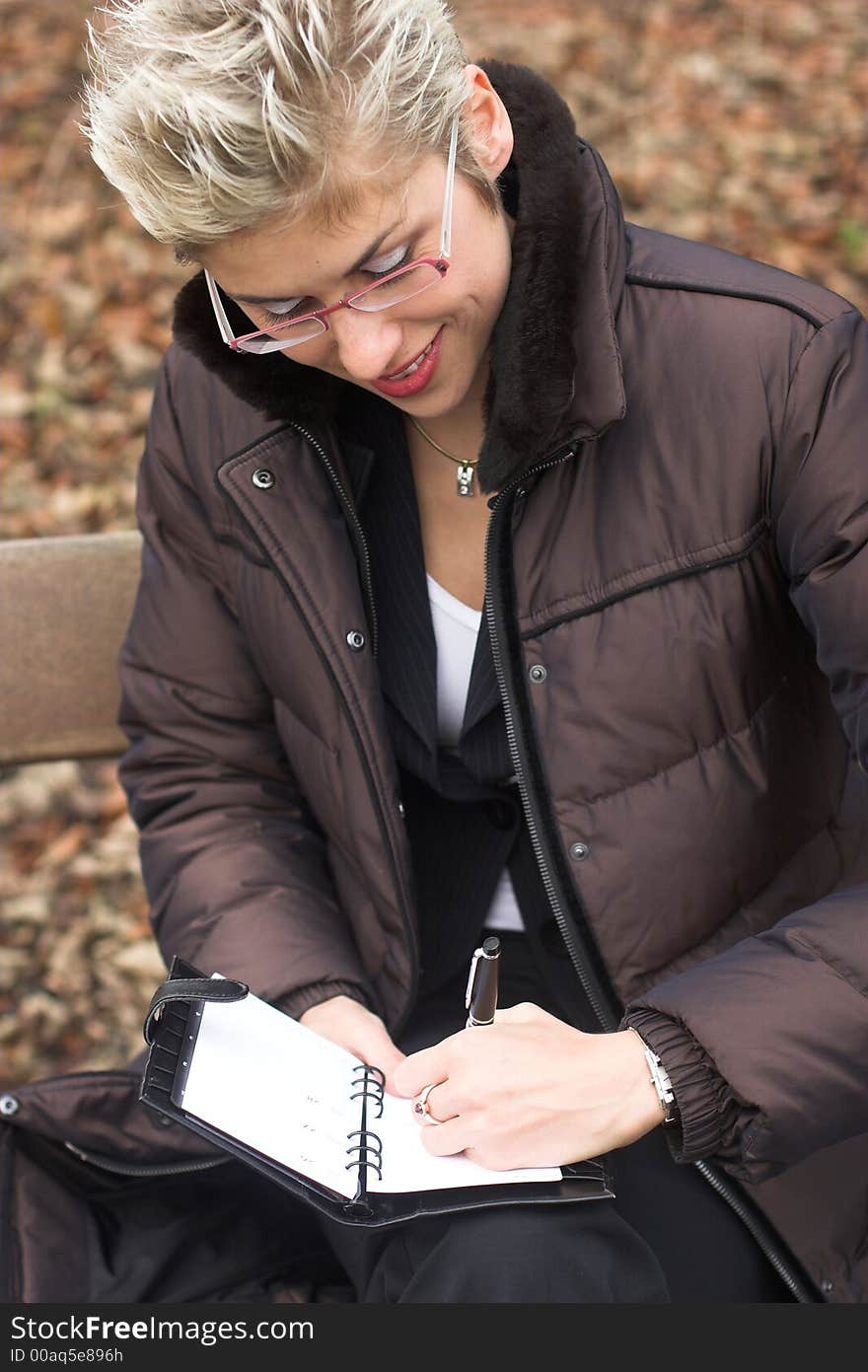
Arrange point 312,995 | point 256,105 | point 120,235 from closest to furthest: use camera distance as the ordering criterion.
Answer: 1. point 256,105
2. point 312,995
3. point 120,235

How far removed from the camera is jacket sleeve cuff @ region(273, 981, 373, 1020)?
1.98m

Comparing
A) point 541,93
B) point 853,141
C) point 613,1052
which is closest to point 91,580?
point 541,93

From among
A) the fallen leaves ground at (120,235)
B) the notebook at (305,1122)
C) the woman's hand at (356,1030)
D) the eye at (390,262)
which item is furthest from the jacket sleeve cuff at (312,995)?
the fallen leaves ground at (120,235)

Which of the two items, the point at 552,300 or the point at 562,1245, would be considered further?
the point at 552,300

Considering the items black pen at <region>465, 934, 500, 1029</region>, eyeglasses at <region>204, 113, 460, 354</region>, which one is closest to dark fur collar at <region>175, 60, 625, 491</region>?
eyeglasses at <region>204, 113, 460, 354</region>

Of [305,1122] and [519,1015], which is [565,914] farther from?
[305,1122]

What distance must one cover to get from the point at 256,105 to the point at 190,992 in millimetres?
968

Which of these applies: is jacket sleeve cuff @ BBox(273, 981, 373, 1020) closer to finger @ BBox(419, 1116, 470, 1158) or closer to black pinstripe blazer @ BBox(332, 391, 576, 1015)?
black pinstripe blazer @ BBox(332, 391, 576, 1015)

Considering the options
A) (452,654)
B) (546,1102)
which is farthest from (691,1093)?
(452,654)

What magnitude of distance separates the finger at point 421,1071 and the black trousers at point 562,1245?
0.15m

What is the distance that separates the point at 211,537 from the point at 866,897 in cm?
108

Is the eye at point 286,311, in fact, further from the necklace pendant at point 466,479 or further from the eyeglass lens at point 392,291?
the necklace pendant at point 466,479

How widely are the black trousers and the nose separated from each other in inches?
34.3

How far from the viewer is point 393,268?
63.9 inches
